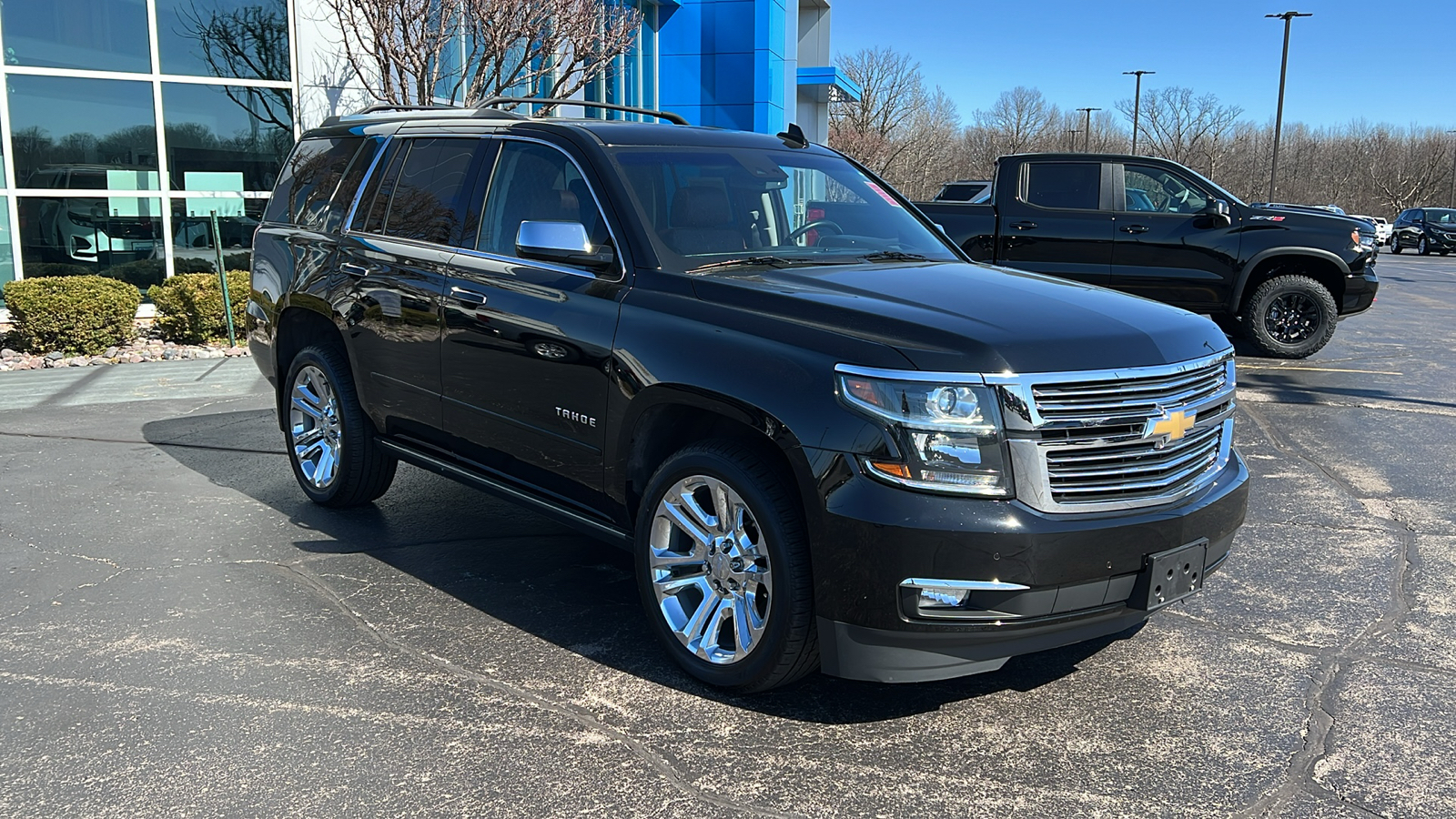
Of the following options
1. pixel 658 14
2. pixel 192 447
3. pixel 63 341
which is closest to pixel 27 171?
pixel 63 341

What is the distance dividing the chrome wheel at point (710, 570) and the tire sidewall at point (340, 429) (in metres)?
2.45

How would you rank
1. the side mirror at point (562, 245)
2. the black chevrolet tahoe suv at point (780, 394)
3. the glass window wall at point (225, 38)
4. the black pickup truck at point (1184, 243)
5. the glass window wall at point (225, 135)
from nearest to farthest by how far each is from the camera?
the black chevrolet tahoe suv at point (780, 394), the side mirror at point (562, 245), the black pickup truck at point (1184, 243), the glass window wall at point (225, 38), the glass window wall at point (225, 135)

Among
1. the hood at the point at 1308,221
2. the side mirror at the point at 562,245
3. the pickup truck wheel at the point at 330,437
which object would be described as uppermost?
the hood at the point at 1308,221

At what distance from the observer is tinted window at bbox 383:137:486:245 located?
5113 mm

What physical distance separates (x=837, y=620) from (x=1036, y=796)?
2.39 ft

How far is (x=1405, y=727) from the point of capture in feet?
12.0

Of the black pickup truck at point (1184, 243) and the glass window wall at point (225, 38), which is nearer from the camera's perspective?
the black pickup truck at point (1184, 243)

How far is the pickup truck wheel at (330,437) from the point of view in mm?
5828

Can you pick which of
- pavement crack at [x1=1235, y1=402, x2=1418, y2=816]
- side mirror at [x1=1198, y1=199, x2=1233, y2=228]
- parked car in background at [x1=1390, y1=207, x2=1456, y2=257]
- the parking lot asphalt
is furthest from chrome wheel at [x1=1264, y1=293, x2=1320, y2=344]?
parked car in background at [x1=1390, y1=207, x2=1456, y2=257]

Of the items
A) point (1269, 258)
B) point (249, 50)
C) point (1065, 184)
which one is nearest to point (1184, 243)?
point (1269, 258)

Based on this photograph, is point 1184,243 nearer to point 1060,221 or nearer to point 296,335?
point 1060,221

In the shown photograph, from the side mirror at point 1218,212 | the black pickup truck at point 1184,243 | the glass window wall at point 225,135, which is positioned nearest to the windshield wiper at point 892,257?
the black pickup truck at point 1184,243

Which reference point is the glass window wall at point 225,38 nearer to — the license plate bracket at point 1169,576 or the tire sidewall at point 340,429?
the tire sidewall at point 340,429

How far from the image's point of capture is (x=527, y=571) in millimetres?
5215
